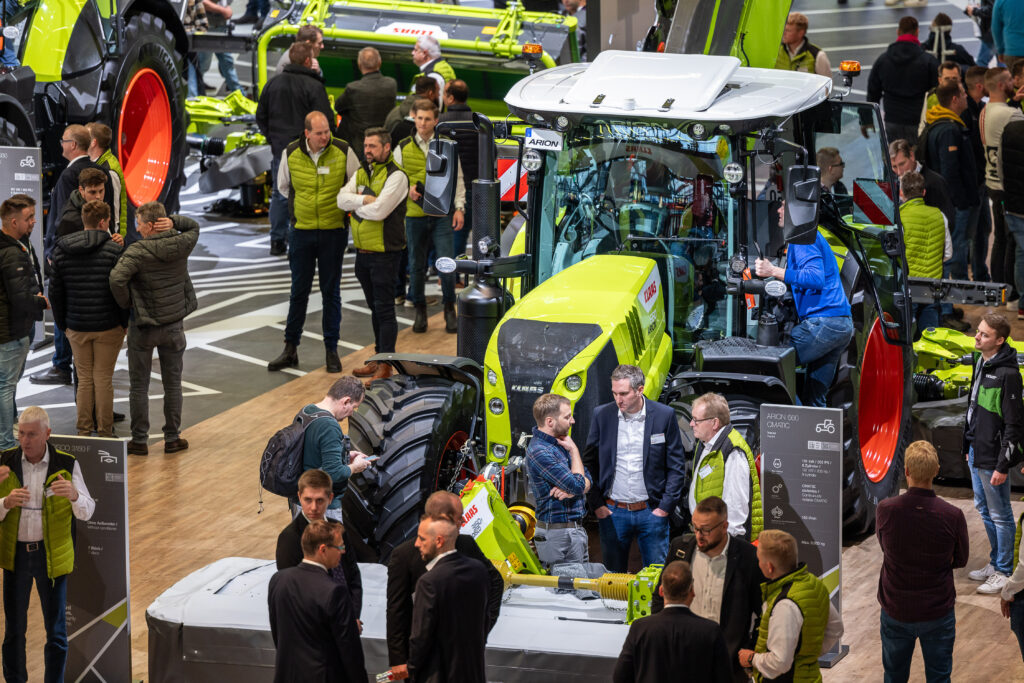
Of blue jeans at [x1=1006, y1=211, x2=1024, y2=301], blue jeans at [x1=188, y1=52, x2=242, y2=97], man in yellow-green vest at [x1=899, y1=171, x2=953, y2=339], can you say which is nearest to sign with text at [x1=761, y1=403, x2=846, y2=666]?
man in yellow-green vest at [x1=899, y1=171, x2=953, y2=339]

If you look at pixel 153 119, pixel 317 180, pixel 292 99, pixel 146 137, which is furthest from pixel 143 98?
pixel 317 180

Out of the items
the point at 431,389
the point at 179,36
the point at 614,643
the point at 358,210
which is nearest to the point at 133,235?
the point at 179,36

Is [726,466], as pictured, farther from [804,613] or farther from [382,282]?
[382,282]

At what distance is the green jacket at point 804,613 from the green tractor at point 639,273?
1.60m

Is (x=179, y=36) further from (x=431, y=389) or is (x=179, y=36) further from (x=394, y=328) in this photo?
(x=431, y=389)

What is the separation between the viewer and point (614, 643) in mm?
5887

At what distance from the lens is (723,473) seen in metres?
6.41

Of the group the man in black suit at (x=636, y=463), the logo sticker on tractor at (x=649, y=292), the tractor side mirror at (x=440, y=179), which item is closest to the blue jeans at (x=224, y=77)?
the tractor side mirror at (x=440, y=179)

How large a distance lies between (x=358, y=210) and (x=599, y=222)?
2.93 meters

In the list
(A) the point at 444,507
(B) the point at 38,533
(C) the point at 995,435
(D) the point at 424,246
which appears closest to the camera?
(A) the point at 444,507

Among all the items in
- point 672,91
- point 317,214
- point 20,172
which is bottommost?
point 317,214

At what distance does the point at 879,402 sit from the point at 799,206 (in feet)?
7.35

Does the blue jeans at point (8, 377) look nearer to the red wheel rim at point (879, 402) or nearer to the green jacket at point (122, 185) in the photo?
the green jacket at point (122, 185)

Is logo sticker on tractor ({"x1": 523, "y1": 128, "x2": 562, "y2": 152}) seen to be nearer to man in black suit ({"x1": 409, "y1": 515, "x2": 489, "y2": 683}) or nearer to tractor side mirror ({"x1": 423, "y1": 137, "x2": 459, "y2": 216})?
tractor side mirror ({"x1": 423, "y1": 137, "x2": 459, "y2": 216})
